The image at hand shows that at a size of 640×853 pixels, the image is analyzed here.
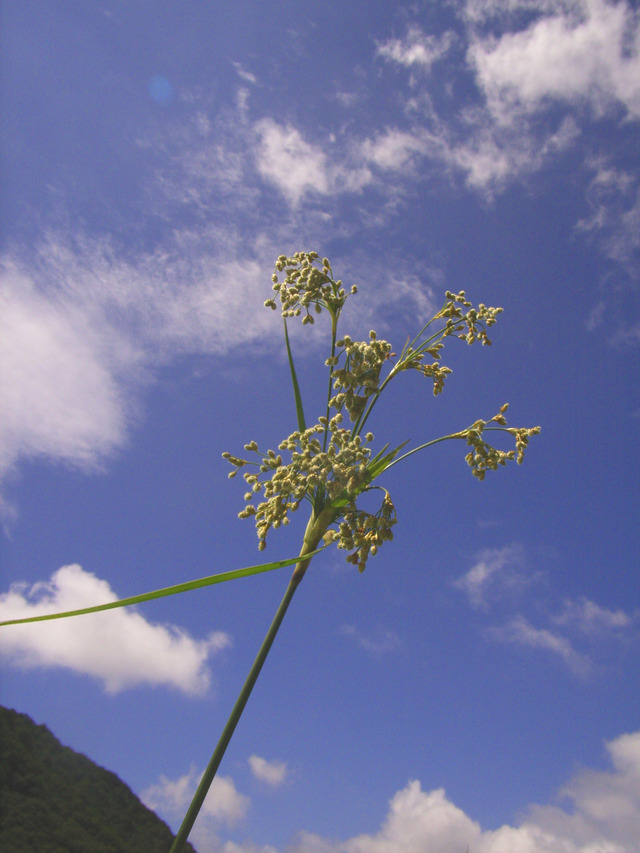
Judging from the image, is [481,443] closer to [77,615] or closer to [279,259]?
[279,259]

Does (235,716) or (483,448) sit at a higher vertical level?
(483,448)

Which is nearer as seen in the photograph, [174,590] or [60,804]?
[174,590]

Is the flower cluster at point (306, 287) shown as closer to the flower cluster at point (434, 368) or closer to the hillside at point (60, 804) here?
the flower cluster at point (434, 368)

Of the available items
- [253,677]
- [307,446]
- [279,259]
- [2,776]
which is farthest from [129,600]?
[2,776]

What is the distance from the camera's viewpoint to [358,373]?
370 cm

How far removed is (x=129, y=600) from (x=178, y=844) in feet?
4.35

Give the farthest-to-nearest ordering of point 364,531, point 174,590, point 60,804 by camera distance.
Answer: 1. point 60,804
2. point 364,531
3. point 174,590

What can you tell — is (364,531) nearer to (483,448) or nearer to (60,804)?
(483,448)

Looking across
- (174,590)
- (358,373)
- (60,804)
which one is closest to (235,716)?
(174,590)

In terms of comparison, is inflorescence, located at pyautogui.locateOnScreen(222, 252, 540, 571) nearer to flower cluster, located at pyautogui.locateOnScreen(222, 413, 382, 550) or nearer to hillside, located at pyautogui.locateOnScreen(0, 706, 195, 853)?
flower cluster, located at pyautogui.locateOnScreen(222, 413, 382, 550)

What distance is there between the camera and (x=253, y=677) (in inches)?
111

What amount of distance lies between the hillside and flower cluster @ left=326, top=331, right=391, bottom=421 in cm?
3841

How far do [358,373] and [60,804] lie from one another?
46536 millimetres

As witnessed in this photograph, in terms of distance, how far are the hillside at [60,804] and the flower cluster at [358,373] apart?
38.4 metres
